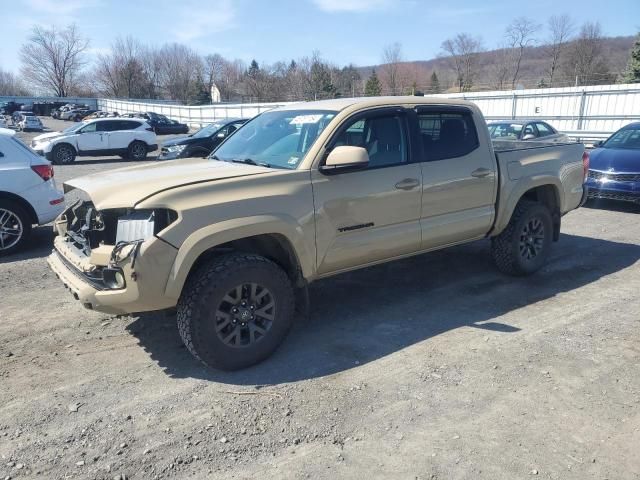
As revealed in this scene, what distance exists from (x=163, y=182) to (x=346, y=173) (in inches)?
54.9

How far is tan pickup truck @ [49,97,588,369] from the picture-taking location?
3.46 metres

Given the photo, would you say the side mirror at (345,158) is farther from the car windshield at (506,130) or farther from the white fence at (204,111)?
the white fence at (204,111)

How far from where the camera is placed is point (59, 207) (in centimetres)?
714

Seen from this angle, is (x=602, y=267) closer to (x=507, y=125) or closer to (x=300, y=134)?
(x=300, y=134)

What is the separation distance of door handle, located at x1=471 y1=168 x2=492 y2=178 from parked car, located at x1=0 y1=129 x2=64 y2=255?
17.9ft

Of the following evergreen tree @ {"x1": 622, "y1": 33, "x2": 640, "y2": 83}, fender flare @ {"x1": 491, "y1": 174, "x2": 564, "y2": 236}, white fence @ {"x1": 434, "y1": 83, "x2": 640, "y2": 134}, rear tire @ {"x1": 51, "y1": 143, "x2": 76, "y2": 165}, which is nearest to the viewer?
fender flare @ {"x1": 491, "y1": 174, "x2": 564, "y2": 236}

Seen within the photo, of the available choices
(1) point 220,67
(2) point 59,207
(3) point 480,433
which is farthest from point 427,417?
(1) point 220,67

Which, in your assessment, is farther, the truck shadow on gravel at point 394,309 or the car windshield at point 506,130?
the car windshield at point 506,130

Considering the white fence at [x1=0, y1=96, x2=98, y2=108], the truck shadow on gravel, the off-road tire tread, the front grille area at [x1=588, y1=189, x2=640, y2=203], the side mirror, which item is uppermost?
the white fence at [x1=0, y1=96, x2=98, y2=108]

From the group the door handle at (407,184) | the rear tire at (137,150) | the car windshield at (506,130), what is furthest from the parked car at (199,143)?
the door handle at (407,184)

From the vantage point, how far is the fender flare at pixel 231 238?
3.42 m

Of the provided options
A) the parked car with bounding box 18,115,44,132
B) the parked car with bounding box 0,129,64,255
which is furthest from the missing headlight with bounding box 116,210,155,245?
the parked car with bounding box 18,115,44,132

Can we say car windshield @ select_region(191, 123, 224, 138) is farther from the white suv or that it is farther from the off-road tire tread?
the off-road tire tread

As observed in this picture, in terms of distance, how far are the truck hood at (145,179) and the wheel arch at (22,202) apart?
2.87 metres
